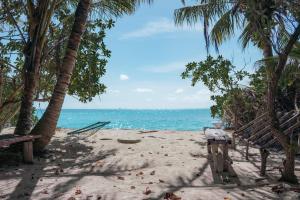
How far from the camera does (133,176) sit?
295 inches

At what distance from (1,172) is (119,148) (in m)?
4.34

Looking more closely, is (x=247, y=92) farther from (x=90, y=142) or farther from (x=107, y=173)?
(x=107, y=173)

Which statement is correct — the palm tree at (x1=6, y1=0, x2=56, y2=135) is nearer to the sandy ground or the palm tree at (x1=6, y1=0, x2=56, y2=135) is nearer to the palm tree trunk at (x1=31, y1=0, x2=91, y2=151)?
the palm tree trunk at (x1=31, y1=0, x2=91, y2=151)

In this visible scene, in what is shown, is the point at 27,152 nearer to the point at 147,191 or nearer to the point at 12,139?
the point at 12,139

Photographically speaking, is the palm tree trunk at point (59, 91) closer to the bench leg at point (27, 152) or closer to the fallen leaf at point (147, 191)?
the bench leg at point (27, 152)

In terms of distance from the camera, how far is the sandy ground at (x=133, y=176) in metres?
5.96

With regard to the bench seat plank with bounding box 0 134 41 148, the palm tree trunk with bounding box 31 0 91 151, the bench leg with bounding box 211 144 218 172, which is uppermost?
the palm tree trunk with bounding box 31 0 91 151

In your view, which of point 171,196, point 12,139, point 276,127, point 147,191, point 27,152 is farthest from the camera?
point 27,152

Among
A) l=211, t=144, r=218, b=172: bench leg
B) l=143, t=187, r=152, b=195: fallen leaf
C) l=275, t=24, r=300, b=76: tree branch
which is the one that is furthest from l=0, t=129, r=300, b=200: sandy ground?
l=275, t=24, r=300, b=76: tree branch

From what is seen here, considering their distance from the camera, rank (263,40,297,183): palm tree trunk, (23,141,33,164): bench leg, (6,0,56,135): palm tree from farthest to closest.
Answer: (6,0,56,135): palm tree → (23,141,33,164): bench leg → (263,40,297,183): palm tree trunk

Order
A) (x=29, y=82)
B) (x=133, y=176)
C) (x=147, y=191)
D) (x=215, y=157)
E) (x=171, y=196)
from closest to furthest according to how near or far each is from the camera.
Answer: (x=171, y=196)
(x=147, y=191)
(x=133, y=176)
(x=215, y=157)
(x=29, y=82)

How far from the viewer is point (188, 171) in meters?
7.84

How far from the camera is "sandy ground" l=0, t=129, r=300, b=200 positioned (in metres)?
5.96

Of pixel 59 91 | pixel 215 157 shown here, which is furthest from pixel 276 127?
pixel 59 91
